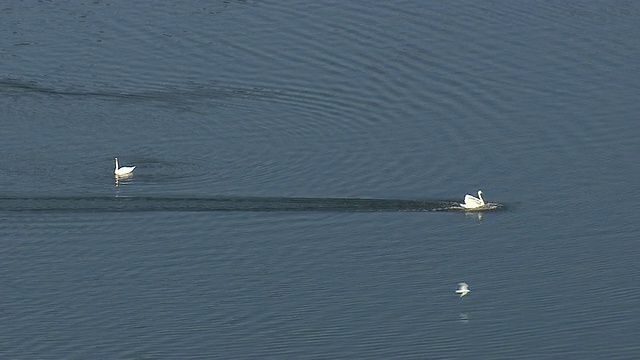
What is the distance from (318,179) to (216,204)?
15.5 ft

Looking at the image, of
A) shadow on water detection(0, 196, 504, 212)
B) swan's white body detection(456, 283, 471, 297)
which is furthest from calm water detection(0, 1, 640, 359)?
swan's white body detection(456, 283, 471, 297)

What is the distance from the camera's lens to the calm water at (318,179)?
157ft

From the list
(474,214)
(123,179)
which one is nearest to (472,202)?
(474,214)

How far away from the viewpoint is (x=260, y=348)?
45844 millimetres

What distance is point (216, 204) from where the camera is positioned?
188 ft

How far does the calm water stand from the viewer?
157 feet

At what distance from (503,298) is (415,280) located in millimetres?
3244

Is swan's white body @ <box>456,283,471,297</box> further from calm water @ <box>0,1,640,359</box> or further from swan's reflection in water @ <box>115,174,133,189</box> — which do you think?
swan's reflection in water @ <box>115,174,133,189</box>

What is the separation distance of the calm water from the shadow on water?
10 centimetres

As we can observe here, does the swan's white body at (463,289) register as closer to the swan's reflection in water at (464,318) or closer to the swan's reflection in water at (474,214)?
the swan's reflection in water at (464,318)

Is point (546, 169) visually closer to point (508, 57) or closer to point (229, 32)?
point (508, 57)

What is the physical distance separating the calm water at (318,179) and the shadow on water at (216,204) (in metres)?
0.10

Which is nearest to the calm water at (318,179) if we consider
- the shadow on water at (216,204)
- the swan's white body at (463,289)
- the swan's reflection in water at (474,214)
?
the shadow on water at (216,204)

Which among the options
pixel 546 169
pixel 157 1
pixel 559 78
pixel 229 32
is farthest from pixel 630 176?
pixel 157 1
